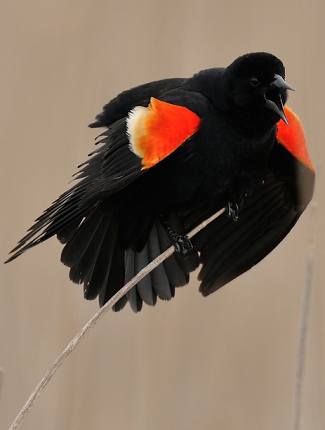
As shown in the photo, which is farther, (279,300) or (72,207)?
(279,300)

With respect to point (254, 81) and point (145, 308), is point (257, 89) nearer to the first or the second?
point (254, 81)

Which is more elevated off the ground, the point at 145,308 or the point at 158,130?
the point at 158,130

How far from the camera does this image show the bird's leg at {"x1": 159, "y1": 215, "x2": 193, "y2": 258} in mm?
2211

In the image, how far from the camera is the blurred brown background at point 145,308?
7.64ft

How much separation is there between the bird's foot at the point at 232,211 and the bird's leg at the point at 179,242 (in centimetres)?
13

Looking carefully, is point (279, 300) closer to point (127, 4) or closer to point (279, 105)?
point (279, 105)

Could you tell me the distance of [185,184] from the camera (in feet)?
6.98

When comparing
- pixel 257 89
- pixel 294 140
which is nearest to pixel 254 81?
pixel 257 89

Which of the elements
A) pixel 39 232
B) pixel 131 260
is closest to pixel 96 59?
pixel 131 260

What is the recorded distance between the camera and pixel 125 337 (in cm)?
263

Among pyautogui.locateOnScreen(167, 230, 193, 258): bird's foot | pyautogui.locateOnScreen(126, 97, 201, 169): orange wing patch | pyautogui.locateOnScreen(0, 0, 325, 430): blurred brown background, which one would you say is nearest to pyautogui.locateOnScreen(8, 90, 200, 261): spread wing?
pyautogui.locateOnScreen(126, 97, 201, 169): orange wing patch

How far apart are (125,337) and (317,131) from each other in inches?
35.5

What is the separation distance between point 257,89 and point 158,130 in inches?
11.1

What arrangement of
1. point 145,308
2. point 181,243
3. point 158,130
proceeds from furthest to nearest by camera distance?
point 145,308 → point 181,243 → point 158,130
